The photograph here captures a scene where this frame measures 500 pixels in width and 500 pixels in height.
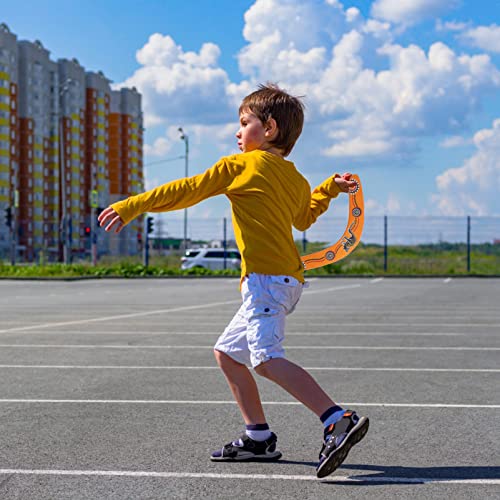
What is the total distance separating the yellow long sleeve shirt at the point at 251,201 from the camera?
4.26 m

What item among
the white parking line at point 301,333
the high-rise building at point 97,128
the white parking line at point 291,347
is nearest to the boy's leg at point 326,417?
the white parking line at point 291,347

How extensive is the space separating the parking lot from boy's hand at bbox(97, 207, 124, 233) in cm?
117

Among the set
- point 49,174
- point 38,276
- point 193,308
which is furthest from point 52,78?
point 193,308

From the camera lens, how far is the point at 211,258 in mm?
43969

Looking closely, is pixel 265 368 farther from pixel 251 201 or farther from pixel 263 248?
pixel 251 201

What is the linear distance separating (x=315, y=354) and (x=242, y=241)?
17.0ft

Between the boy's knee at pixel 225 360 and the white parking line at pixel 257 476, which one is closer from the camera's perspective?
the white parking line at pixel 257 476

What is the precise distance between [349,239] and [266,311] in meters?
1.01

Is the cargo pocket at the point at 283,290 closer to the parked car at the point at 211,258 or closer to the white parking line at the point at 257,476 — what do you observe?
the white parking line at the point at 257,476

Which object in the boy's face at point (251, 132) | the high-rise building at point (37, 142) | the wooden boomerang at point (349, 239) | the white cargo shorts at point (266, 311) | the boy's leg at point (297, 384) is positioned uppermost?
the high-rise building at point (37, 142)

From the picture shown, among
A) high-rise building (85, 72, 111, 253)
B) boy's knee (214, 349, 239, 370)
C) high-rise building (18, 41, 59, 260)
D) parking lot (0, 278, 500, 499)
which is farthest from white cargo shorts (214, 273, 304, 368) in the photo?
high-rise building (85, 72, 111, 253)

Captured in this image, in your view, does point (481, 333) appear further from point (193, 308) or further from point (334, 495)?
point (334, 495)

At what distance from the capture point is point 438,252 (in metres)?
41.5

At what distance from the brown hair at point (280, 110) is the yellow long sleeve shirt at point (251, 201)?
0.36 feet
